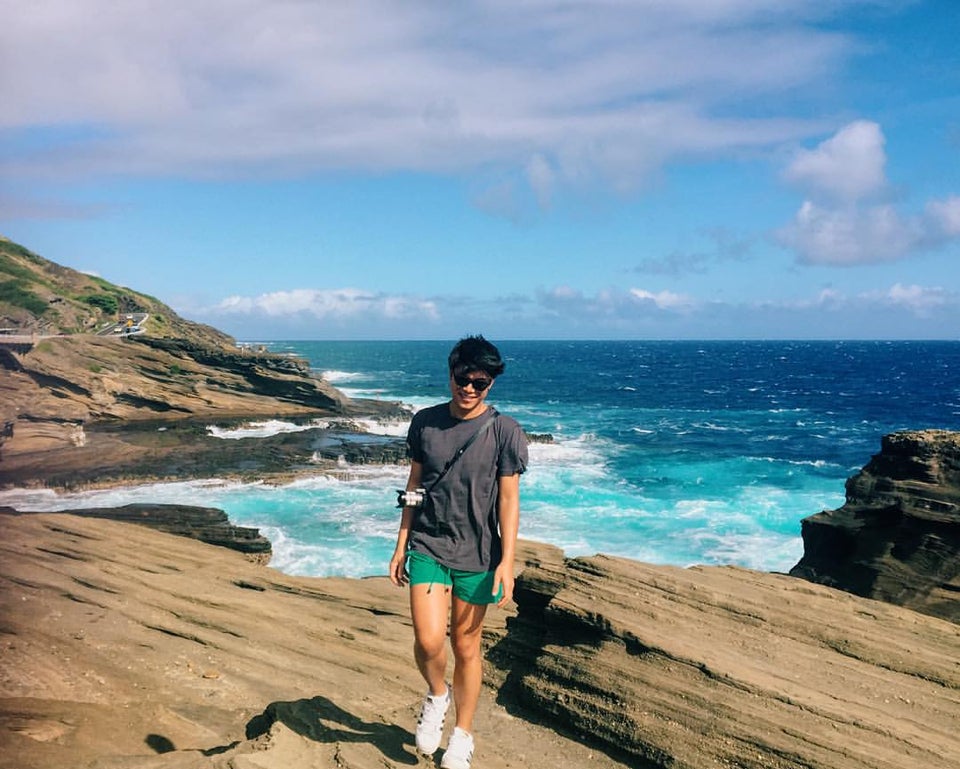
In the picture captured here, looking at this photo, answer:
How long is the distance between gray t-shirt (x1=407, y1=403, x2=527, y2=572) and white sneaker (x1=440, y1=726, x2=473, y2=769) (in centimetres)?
114

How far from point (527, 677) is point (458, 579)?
2174mm

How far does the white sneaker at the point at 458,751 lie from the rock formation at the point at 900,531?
918 cm

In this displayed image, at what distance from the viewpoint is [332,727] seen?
5.12 metres

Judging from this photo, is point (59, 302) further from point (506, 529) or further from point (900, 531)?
point (506, 529)

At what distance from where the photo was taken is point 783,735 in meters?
5.23

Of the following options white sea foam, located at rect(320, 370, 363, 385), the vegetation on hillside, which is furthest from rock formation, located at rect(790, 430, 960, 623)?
white sea foam, located at rect(320, 370, 363, 385)

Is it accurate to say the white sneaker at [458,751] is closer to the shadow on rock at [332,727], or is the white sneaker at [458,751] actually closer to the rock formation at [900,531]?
the shadow on rock at [332,727]

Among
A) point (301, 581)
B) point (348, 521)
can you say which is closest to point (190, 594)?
point (301, 581)

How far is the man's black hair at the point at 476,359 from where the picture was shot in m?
4.78

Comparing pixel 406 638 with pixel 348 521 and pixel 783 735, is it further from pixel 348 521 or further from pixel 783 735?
pixel 348 521

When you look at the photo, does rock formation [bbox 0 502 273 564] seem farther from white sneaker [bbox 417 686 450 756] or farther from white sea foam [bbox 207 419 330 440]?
white sea foam [bbox 207 419 330 440]

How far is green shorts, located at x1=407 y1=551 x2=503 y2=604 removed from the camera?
4777 mm

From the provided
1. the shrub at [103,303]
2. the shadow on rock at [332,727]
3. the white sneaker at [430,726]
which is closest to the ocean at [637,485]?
the shadow on rock at [332,727]

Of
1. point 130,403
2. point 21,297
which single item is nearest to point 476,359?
point 130,403
